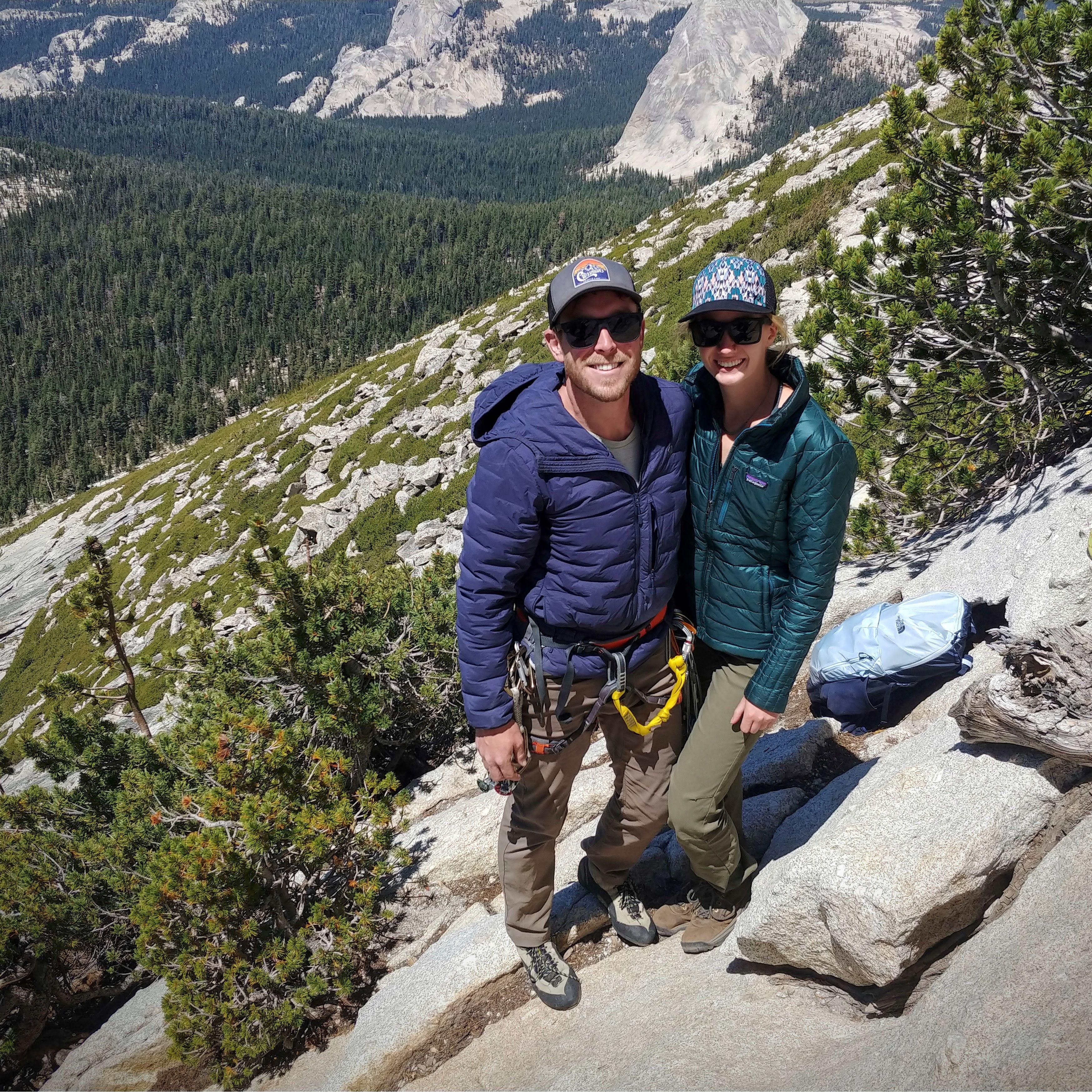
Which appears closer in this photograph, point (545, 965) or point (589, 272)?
point (589, 272)

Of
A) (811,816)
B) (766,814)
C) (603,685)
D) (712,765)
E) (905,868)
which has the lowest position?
(766,814)

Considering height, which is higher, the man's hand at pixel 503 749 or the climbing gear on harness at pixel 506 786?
the man's hand at pixel 503 749

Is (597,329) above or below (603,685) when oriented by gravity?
above

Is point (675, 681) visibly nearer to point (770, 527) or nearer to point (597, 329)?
point (770, 527)

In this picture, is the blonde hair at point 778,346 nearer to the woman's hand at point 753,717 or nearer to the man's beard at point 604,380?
the man's beard at point 604,380

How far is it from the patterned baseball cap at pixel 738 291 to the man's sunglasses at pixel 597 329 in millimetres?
218

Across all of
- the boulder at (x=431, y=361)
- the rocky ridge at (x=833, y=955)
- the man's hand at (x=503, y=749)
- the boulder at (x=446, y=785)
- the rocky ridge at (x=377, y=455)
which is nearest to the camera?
the rocky ridge at (x=833, y=955)

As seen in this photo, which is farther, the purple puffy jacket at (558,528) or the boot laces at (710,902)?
the boot laces at (710,902)

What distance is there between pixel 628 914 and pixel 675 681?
188cm

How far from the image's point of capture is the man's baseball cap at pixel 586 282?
10.2ft

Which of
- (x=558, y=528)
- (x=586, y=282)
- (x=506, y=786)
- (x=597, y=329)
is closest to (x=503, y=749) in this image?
(x=506, y=786)

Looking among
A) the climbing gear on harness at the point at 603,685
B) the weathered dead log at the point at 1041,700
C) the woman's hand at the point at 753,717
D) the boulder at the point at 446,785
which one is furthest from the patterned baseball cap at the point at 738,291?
the boulder at the point at 446,785

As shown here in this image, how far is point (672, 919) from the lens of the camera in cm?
467

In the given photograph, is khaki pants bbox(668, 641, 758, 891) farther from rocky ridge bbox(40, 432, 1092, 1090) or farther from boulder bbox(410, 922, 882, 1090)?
boulder bbox(410, 922, 882, 1090)
